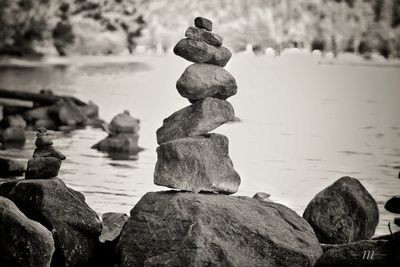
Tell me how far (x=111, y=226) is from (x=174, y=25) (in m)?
12.9

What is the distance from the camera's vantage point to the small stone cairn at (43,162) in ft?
34.6

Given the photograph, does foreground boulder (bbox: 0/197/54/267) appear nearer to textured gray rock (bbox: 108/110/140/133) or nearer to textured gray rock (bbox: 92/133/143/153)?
textured gray rock (bbox: 92/133/143/153)

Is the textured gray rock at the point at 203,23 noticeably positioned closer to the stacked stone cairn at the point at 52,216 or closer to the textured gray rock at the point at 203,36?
the textured gray rock at the point at 203,36

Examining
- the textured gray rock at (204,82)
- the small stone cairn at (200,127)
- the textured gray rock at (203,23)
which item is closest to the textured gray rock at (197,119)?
the small stone cairn at (200,127)

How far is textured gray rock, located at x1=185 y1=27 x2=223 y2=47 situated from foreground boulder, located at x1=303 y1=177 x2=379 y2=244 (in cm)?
261

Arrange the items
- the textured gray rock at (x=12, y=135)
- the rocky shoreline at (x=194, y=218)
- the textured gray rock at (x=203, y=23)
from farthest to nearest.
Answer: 1. the textured gray rock at (x=12, y=135)
2. the textured gray rock at (x=203, y=23)
3. the rocky shoreline at (x=194, y=218)

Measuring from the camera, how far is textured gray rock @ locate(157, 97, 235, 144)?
→ 1027cm

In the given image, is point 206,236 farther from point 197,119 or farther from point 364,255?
point 364,255

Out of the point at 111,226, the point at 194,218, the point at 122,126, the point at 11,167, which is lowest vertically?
the point at 122,126

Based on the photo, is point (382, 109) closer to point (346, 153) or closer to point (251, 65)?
point (346, 153)

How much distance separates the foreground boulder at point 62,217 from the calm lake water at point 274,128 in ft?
11.7

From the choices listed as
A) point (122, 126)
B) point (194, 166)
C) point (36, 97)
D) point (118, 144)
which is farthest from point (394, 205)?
point (36, 97)

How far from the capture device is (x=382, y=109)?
2131cm

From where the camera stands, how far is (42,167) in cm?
1055
